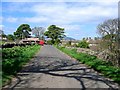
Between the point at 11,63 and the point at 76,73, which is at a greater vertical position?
the point at 11,63

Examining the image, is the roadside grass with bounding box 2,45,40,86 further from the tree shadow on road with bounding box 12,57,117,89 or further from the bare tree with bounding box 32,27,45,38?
the bare tree with bounding box 32,27,45,38

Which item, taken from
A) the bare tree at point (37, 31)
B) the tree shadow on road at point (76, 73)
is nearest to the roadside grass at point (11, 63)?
the tree shadow on road at point (76, 73)

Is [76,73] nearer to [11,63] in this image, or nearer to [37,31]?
[11,63]

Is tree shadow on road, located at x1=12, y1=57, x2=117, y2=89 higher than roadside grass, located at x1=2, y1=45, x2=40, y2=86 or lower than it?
lower

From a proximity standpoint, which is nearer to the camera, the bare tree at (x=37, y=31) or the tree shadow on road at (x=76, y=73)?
the tree shadow on road at (x=76, y=73)

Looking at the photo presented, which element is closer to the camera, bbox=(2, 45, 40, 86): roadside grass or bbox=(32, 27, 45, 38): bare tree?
bbox=(2, 45, 40, 86): roadside grass

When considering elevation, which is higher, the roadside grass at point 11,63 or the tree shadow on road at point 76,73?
the roadside grass at point 11,63

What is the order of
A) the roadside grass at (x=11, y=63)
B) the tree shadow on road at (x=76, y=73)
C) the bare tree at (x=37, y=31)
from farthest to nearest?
the bare tree at (x=37, y=31) → the roadside grass at (x=11, y=63) → the tree shadow on road at (x=76, y=73)

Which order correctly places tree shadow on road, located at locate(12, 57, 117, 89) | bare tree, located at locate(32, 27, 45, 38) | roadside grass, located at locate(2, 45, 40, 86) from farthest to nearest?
bare tree, located at locate(32, 27, 45, 38)
roadside grass, located at locate(2, 45, 40, 86)
tree shadow on road, located at locate(12, 57, 117, 89)

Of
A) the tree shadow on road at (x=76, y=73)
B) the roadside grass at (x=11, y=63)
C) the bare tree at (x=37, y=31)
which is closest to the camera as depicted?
the tree shadow on road at (x=76, y=73)

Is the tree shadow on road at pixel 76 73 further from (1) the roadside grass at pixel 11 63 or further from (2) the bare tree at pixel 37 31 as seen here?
(2) the bare tree at pixel 37 31

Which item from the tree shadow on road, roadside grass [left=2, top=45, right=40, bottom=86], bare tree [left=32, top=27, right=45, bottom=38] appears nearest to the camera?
the tree shadow on road

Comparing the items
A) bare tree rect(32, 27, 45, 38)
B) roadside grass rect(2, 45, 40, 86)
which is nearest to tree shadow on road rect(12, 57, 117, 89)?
roadside grass rect(2, 45, 40, 86)

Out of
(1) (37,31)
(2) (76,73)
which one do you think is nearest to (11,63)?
(2) (76,73)
